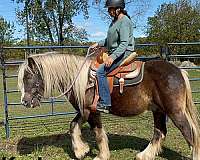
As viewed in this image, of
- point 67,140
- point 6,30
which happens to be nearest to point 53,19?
point 6,30

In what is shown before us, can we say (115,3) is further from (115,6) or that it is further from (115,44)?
(115,44)

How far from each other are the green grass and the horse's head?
102cm

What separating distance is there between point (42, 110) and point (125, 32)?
251 inches

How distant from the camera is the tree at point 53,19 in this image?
3975 cm

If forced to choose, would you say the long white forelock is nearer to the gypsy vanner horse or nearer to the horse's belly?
the gypsy vanner horse

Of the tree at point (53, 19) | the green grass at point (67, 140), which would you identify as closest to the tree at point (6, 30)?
the tree at point (53, 19)

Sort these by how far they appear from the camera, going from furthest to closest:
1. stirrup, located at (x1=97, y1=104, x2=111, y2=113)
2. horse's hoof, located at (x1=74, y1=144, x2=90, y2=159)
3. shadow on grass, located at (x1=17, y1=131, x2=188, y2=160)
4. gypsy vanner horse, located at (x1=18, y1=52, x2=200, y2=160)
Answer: shadow on grass, located at (x1=17, y1=131, x2=188, y2=160) → horse's hoof, located at (x1=74, y1=144, x2=90, y2=159) → stirrup, located at (x1=97, y1=104, x2=111, y2=113) → gypsy vanner horse, located at (x1=18, y1=52, x2=200, y2=160)

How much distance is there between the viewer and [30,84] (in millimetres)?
5094

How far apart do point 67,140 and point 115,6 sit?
280cm

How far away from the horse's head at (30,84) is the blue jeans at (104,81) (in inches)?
31.3

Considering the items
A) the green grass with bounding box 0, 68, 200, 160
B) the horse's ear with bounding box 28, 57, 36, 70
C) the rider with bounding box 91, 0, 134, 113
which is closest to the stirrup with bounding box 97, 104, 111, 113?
the rider with bounding box 91, 0, 134, 113

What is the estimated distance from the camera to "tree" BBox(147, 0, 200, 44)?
3619 cm

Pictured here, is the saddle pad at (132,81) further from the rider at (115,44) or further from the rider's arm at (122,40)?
the rider's arm at (122,40)

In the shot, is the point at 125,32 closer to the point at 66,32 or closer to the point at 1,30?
the point at 66,32
